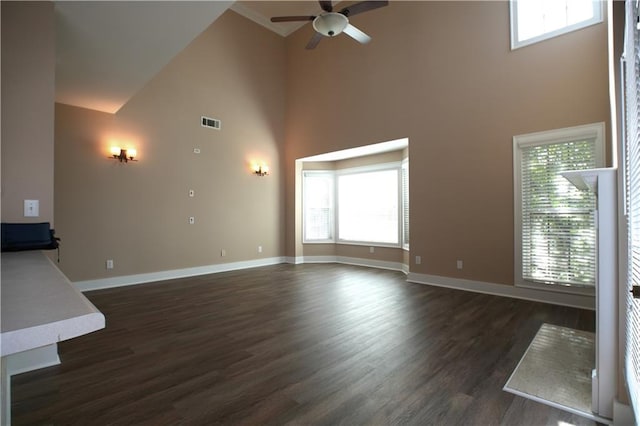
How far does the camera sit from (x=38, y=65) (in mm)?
2475

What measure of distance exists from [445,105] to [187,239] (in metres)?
5.14

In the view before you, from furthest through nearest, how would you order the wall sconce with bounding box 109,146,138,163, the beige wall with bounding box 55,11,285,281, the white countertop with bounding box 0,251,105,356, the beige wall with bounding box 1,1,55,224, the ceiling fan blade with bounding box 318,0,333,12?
1. the wall sconce with bounding box 109,146,138,163
2. the beige wall with bounding box 55,11,285,281
3. the ceiling fan blade with bounding box 318,0,333,12
4. the beige wall with bounding box 1,1,55,224
5. the white countertop with bounding box 0,251,105,356

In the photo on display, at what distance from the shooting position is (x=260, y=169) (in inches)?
280

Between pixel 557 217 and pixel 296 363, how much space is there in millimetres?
3773

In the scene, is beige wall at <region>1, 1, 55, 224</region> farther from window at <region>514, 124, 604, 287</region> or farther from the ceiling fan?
window at <region>514, 124, 604, 287</region>

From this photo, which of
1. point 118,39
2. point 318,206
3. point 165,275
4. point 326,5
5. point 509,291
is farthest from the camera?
point 318,206

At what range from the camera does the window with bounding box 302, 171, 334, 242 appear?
7.68 meters

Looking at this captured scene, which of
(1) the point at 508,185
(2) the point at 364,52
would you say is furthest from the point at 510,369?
(2) the point at 364,52

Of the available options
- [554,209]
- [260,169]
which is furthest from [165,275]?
[554,209]

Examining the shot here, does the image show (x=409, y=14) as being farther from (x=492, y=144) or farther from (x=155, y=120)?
(x=155, y=120)

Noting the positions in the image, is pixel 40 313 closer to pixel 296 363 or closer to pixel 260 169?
pixel 296 363

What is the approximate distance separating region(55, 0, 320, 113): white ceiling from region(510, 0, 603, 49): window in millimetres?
4110

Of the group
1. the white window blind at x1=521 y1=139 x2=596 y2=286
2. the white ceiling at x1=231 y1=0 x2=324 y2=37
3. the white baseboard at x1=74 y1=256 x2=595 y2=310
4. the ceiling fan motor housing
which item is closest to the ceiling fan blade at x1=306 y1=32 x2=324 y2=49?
the ceiling fan motor housing

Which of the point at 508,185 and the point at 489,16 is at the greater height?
the point at 489,16
